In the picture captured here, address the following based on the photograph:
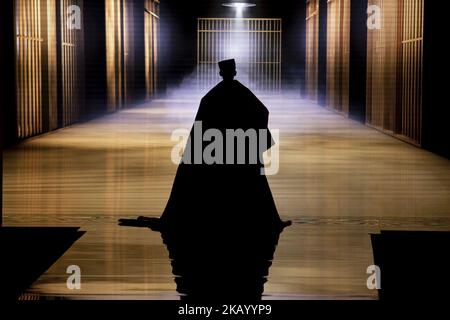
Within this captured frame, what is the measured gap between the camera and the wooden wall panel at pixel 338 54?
17.3m

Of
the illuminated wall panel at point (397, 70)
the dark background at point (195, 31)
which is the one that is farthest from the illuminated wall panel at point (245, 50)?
the illuminated wall panel at point (397, 70)

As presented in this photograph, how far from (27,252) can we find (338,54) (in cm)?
1461

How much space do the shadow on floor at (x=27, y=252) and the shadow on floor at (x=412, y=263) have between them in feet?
5.08

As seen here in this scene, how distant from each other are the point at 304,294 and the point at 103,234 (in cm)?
178

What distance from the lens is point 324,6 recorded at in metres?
21.7

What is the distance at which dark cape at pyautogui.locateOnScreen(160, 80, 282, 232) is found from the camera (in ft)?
16.3

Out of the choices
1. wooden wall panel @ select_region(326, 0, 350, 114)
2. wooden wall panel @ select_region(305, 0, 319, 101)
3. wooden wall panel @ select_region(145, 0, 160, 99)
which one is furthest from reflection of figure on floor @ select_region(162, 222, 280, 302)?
wooden wall panel @ select_region(145, 0, 160, 99)

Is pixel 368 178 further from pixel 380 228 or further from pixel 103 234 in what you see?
pixel 103 234

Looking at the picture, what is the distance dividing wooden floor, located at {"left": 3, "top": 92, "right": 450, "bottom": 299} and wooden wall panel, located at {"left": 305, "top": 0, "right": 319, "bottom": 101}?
10189 mm

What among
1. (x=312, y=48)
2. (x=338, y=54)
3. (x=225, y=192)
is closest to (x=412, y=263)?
(x=225, y=192)

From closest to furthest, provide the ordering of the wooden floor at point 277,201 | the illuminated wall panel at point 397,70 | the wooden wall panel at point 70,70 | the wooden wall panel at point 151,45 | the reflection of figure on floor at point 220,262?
the reflection of figure on floor at point 220,262 → the wooden floor at point 277,201 → the illuminated wall panel at point 397,70 → the wooden wall panel at point 70,70 → the wooden wall panel at point 151,45

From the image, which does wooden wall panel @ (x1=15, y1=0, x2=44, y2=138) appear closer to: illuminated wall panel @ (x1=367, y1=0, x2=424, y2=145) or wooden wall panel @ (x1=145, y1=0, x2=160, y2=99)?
illuminated wall panel @ (x1=367, y1=0, x2=424, y2=145)
